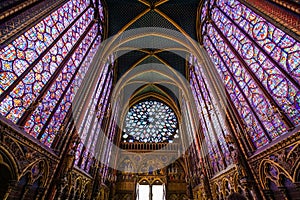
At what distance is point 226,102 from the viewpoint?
811 cm

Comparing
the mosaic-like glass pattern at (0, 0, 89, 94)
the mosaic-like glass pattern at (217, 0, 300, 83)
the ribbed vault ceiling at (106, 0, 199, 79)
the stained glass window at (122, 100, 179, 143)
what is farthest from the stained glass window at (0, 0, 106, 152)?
the stained glass window at (122, 100, 179, 143)

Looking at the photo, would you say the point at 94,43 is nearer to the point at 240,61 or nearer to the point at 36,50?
the point at 36,50

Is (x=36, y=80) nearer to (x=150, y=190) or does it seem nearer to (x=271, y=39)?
(x=271, y=39)

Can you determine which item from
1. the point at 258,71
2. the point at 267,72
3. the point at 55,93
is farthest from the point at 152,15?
the point at 267,72

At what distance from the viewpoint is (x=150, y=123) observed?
17.5 m

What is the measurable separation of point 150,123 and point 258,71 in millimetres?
12282

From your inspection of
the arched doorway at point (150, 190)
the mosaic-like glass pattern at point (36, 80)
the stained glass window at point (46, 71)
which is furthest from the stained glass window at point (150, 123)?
the mosaic-like glass pattern at point (36, 80)

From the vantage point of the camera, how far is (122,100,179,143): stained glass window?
1672cm

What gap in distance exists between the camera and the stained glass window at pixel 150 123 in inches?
658

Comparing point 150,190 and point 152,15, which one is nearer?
point 152,15

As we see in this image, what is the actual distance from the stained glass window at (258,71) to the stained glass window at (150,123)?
9.32m

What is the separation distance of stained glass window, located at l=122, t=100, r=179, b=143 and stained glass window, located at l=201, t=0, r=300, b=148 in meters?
9.32

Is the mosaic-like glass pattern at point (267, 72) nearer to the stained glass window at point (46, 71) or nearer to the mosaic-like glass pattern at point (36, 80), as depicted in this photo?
the stained glass window at point (46, 71)

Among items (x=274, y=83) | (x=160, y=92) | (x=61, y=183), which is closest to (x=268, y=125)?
(x=274, y=83)
